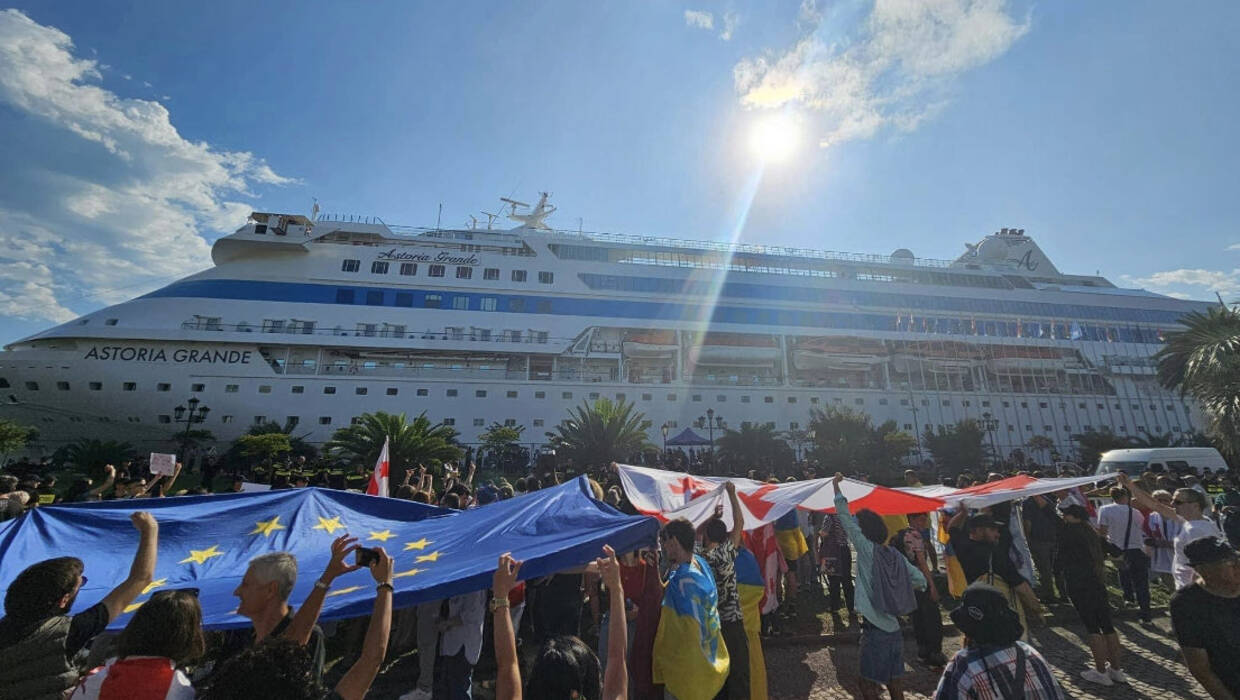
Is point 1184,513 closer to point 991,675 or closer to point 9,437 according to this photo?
point 991,675

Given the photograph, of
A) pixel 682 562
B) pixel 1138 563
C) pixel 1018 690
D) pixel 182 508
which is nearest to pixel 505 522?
pixel 682 562

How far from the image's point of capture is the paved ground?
4.68 metres

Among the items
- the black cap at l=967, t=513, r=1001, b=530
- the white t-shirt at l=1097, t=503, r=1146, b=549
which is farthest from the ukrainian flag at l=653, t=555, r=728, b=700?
the white t-shirt at l=1097, t=503, r=1146, b=549

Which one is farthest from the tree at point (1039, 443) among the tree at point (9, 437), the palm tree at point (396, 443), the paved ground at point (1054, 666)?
the tree at point (9, 437)

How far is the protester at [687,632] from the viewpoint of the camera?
285cm

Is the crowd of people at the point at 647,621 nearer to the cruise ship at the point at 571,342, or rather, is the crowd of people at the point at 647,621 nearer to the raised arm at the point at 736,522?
the raised arm at the point at 736,522

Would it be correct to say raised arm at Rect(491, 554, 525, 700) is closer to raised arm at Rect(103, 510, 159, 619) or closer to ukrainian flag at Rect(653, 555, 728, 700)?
ukrainian flag at Rect(653, 555, 728, 700)

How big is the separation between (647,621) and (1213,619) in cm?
304

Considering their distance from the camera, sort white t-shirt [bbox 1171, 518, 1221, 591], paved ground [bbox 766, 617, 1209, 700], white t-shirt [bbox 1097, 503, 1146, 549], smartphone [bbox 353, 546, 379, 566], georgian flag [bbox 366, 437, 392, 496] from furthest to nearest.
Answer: georgian flag [bbox 366, 437, 392, 496] → white t-shirt [bbox 1097, 503, 1146, 549] → paved ground [bbox 766, 617, 1209, 700] → white t-shirt [bbox 1171, 518, 1221, 591] → smartphone [bbox 353, 546, 379, 566]

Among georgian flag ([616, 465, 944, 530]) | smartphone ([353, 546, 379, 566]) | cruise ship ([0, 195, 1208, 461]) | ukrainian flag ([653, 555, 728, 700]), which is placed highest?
cruise ship ([0, 195, 1208, 461])

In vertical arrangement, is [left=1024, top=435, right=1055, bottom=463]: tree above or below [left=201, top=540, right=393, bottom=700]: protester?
above

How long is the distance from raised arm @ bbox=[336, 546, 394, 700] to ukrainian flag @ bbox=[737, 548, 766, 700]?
260 centimetres

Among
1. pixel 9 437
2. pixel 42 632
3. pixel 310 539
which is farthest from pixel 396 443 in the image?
pixel 42 632

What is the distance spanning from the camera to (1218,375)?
17.7 meters
